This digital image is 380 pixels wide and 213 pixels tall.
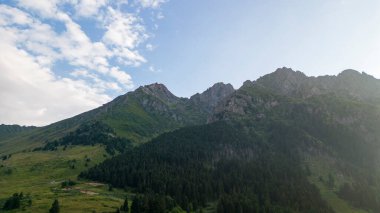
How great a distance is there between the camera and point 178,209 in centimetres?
15525

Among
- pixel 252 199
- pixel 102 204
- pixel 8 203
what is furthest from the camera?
pixel 252 199

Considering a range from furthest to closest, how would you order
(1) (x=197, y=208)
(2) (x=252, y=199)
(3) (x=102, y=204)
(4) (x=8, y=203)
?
(2) (x=252, y=199) → (1) (x=197, y=208) → (3) (x=102, y=204) → (4) (x=8, y=203)

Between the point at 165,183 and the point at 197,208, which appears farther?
the point at 165,183

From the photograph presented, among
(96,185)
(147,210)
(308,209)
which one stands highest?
(96,185)

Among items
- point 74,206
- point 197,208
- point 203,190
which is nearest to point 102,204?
point 74,206

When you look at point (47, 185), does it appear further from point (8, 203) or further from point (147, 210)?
point (147, 210)

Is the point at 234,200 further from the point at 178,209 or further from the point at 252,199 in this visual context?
the point at 178,209

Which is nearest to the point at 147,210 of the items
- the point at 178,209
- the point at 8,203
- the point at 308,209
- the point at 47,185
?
the point at 178,209

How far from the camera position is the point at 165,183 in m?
197

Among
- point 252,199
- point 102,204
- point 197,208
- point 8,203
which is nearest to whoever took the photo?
point 8,203

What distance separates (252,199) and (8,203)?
121702mm

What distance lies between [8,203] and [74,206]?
81.8 feet

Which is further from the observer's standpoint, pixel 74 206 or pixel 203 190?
pixel 203 190

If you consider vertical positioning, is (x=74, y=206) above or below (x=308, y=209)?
above
